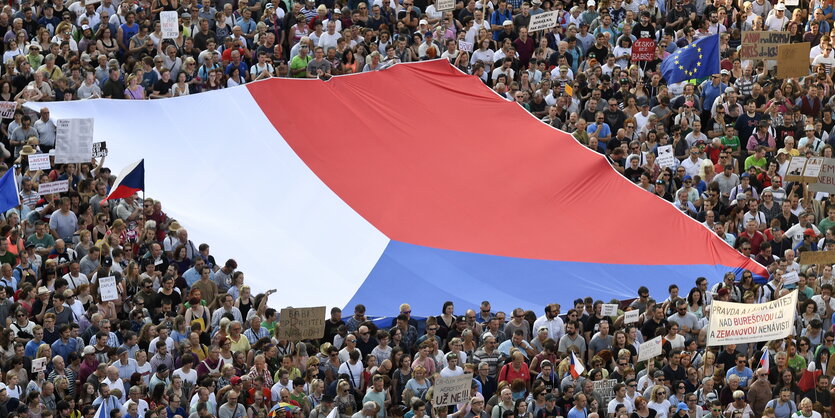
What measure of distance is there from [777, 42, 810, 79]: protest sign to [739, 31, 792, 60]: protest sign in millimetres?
440

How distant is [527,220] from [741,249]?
2.94 m

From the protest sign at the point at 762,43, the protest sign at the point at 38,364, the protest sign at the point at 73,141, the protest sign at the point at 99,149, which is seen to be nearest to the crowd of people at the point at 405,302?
the protest sign at the point at 38,364

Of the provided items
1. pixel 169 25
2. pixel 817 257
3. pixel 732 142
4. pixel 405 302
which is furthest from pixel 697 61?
pixel 169 25

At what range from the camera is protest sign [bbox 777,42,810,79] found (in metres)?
27.7

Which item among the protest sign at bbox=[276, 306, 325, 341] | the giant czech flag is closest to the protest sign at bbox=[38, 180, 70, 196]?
the giant czech flag

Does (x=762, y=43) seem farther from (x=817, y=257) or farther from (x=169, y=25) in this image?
(x=169, y=25)

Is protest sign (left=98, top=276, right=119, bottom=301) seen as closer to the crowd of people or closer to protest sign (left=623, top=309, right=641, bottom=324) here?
the crowd of people

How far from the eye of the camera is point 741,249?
2416cm

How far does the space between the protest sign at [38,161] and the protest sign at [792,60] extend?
36.5ft

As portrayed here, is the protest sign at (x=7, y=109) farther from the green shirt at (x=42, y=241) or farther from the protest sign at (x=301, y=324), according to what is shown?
the protest sign at (x=301, y=324)

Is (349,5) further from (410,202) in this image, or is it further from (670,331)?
(670,331)

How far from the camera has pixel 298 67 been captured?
1082 inches

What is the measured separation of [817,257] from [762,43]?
6.69 m

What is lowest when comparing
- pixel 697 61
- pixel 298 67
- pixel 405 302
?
pixel 405 302
